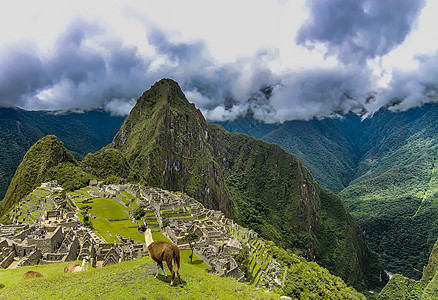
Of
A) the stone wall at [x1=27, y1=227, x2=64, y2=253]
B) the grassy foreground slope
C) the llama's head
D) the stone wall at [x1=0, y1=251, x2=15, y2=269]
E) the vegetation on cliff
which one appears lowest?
the vegetation on cliff

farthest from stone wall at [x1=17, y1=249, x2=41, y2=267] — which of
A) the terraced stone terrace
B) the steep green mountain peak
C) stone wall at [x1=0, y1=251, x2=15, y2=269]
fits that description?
the steep green mountain peak

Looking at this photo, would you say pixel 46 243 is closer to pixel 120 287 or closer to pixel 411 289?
pixel 120 287

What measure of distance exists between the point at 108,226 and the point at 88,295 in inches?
1414

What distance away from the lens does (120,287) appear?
1573cm

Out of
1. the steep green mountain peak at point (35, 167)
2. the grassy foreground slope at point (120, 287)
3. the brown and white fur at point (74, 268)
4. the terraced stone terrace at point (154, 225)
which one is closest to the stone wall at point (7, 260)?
the grassy foreground slope at point (120, 287)

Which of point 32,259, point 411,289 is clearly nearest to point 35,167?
point 32,259

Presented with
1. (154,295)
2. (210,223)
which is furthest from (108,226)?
(154,295)

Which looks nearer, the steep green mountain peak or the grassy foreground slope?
the grassy foreground slope

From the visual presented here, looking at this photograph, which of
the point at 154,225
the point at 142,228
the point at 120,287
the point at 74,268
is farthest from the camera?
the point at 154,225

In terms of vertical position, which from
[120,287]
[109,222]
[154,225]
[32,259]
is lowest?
[109,222]

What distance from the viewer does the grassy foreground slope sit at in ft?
48.4

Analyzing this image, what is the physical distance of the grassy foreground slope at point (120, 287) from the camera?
48.4ft

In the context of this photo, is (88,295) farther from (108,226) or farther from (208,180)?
(208,180)

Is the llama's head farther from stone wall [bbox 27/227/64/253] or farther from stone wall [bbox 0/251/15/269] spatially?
stone wall [bbox 0/251/15/269]
